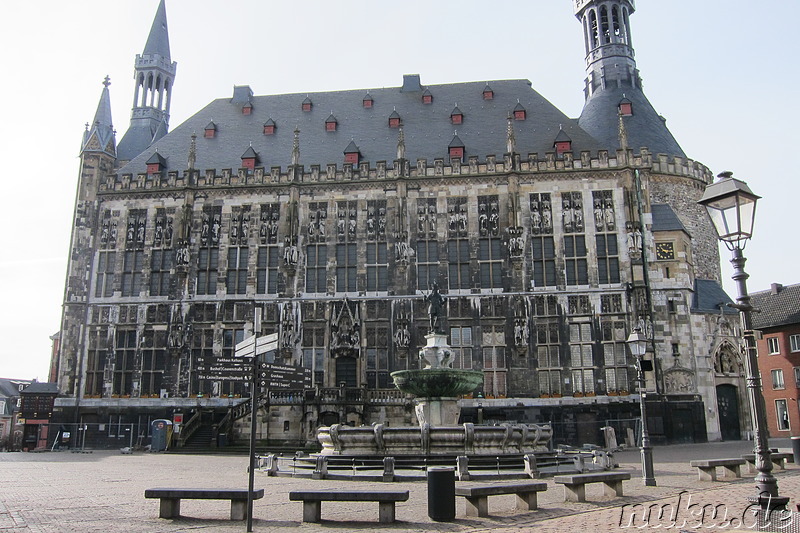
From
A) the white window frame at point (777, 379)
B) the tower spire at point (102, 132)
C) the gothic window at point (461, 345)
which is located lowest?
the white window frame at point (777, 379)

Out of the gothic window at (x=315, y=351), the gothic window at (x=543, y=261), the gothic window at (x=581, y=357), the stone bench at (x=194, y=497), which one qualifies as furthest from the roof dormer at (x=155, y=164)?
the stone bench at (x=194, y=497)

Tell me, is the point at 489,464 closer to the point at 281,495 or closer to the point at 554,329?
the point at 281,495

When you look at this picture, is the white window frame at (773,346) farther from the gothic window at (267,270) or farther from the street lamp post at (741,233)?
the street lamp post at (741,233)

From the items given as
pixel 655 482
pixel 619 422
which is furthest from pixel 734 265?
pixel 619 422

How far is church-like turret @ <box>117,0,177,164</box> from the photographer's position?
48.8 metres

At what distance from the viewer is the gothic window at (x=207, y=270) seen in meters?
37.8

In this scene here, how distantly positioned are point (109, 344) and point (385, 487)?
27.1 metres

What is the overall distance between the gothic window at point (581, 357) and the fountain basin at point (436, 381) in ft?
46.7

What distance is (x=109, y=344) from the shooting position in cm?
3756

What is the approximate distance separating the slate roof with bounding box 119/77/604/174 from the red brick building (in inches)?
766

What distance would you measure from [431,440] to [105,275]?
26672 millimetres

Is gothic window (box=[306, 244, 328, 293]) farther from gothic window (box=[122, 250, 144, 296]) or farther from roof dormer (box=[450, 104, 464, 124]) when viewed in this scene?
roof dormer (box=[450, 104, 464, 124])

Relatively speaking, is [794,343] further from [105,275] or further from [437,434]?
[105,275]

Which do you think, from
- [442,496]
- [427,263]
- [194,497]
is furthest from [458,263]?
[194,497]
